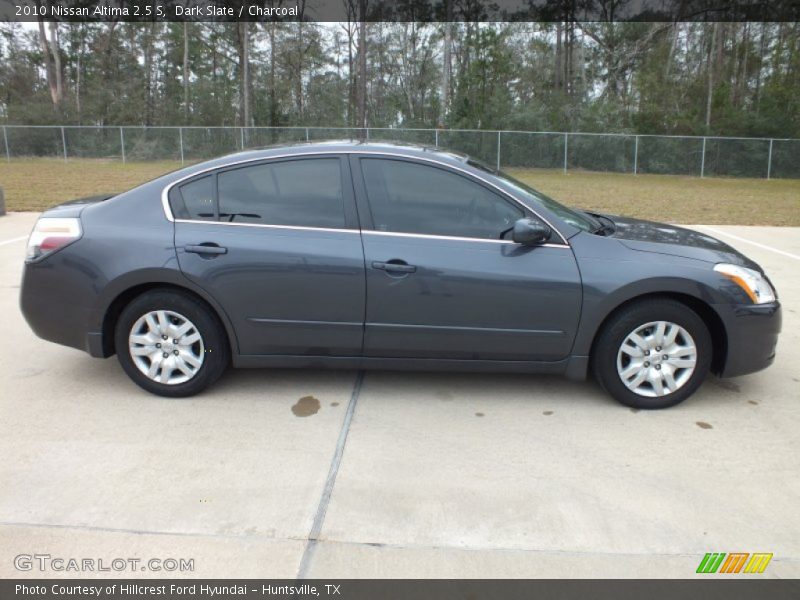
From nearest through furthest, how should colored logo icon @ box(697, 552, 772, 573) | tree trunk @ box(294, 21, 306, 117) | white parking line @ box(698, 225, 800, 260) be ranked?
1. colored logo icon @ box(697, 552, 772, 573)
2. white parking line @ box(698, 225, 800, 260)
3. tree trunk @ box(294, 21, 306, 117)

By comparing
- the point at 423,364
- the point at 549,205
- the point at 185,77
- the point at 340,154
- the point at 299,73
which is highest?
the point at 299,73

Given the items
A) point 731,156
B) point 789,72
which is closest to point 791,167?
point 731,156

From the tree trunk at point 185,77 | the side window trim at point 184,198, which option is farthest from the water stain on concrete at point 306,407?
the tree trunk at point 185,77

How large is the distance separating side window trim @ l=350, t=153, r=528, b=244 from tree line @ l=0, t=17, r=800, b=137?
28.2 m

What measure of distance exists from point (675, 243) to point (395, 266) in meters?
1.84

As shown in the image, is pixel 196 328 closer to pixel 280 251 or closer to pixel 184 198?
pixel 280 251

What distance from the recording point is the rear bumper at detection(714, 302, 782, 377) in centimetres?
375

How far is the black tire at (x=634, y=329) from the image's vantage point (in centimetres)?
375

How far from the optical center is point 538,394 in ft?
13.6

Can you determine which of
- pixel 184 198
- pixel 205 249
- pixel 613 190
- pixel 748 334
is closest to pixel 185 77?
pixel 613 190

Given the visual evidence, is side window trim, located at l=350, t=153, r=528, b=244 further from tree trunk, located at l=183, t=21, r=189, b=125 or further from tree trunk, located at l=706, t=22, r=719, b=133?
tree trunk, located at l=183, t=21, r=189, b=125

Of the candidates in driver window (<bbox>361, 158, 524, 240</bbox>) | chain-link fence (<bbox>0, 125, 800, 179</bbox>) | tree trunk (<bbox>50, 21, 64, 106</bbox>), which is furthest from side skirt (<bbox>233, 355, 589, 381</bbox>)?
tree trunk (<bbox>50, 21, 64, 106</bbox>)

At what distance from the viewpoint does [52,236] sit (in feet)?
12.8

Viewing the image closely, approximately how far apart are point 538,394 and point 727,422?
1.13m
